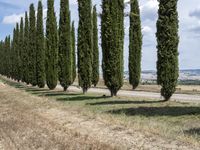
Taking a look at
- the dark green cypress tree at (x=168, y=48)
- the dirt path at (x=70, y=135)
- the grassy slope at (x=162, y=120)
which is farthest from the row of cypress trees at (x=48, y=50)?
the dirt path at (x=70, y=135)

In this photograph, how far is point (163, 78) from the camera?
2777cm

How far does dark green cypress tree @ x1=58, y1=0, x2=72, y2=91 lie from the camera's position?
141 feet

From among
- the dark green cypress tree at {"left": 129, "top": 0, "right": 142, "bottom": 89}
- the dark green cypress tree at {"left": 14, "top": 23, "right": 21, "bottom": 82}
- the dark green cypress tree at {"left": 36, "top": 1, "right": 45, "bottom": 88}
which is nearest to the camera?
the dark green cypress tree at {"left": 129, "top": 0, "right": 142, "bottom": 89}

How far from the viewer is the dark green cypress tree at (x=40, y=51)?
172 feet

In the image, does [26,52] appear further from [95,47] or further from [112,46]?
[112,46]

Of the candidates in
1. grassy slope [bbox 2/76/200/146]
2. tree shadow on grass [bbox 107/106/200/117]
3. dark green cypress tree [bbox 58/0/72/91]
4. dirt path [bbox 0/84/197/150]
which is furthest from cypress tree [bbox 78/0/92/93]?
dirt path [bbox 0/84/197/150]

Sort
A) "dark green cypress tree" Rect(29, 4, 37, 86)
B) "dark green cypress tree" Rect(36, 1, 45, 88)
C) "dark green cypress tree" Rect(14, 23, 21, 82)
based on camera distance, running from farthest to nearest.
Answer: "dark green cypress tree" Rect(14, 23, 21, 82) → "dark green cypress tree" Rect(29, 4, 37, 86) → "dark green cypress tree" Rect(36, 1, 45, 88)

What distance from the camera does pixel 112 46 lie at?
32.8 metres

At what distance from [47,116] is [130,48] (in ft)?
109

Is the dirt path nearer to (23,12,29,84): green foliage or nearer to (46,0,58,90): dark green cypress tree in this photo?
(46,0,58,90): dark green cypress tree

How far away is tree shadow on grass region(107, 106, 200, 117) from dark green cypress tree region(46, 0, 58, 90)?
83.8 feet

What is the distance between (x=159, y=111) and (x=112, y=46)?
39.4 ft

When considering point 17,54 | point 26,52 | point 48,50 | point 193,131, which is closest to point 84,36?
point 48,50

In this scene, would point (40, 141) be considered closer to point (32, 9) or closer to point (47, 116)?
point (47, 116)
